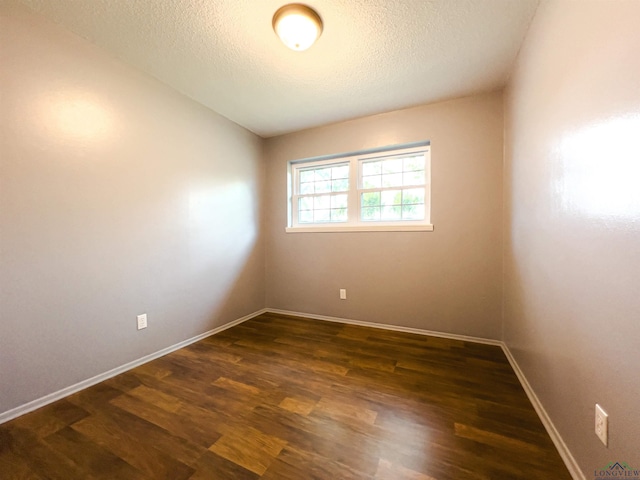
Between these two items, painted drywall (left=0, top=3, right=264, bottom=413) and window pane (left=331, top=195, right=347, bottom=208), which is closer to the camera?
painted drywall (left=0, top=3, right=264, bottom=413)

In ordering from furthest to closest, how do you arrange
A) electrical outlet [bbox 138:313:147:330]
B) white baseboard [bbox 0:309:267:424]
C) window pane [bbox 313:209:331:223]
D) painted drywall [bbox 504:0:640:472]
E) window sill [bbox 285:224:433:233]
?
window pane [bbox 313:209:331:223]
window sill [bbox 285:224:433:233]
electrical outlet [bbox 138:313:147:330]
white baseboard [bbox 0:309:267:424]
painted drywall [bbox 504:0:640:472]

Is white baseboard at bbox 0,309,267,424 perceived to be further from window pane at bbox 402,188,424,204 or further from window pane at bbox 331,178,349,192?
window pane at bbox 402,188,424,204

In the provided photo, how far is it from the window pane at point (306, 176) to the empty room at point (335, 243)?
36 centimetres

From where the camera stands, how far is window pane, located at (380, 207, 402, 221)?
109 inches

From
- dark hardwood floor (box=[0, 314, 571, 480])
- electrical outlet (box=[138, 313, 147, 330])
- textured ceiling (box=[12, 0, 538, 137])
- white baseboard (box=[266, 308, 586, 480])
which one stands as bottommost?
dark hardwood floor (box=[0, 314, 571, 480])

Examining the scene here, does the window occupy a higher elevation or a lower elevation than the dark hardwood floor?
higher

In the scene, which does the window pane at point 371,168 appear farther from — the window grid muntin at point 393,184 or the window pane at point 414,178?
the window pane at point 414,178

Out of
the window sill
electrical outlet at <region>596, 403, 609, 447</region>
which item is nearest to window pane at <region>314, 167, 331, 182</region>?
the window sill

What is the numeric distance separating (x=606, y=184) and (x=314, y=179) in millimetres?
2761

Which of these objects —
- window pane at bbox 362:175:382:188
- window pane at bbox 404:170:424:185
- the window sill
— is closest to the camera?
the window sill

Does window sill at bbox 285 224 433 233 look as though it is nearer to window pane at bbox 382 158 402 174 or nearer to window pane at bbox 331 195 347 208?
window pane at bbox 331 195 347 208

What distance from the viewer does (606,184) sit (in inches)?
32.8

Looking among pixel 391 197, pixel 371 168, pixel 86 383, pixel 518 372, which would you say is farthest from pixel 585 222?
pixel 86 383

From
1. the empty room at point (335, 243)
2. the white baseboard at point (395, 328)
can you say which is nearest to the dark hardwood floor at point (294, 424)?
the empty room at point (335, 243)
